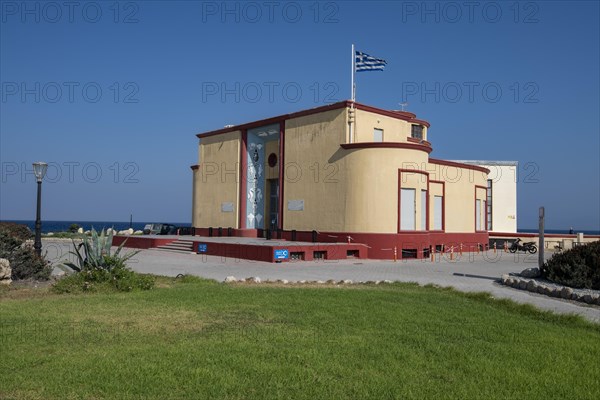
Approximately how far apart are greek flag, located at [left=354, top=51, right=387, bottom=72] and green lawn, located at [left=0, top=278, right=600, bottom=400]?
22538 millimetres

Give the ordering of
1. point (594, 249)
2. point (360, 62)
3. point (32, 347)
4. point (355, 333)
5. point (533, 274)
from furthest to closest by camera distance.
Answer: point (360, 62), point (533, 274), point (594, 249), point (355, 333), point (32, 347)

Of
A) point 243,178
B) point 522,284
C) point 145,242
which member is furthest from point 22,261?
point 243,178

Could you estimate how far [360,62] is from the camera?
32.0 meters

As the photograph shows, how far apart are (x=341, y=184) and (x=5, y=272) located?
17.9 metres

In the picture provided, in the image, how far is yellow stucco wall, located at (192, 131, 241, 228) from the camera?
122 feet

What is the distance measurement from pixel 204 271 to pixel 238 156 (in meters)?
17.3

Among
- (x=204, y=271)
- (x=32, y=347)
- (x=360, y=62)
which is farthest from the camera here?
(x=360, y=62)

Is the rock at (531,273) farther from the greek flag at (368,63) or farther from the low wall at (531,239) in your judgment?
the low wall at (531,239)

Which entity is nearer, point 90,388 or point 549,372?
point 90,388

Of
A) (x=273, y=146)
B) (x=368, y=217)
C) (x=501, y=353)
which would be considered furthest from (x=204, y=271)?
(x=273, y=146)

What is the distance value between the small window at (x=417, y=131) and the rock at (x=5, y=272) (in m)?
26.9

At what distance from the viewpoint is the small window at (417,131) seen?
36.1 meters

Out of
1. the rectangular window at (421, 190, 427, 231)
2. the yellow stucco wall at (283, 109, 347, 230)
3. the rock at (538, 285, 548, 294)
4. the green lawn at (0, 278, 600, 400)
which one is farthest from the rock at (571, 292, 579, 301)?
the rectangular window at (421, 190, 427, 231)

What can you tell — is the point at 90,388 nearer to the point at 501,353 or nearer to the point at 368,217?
the point at 501,353
